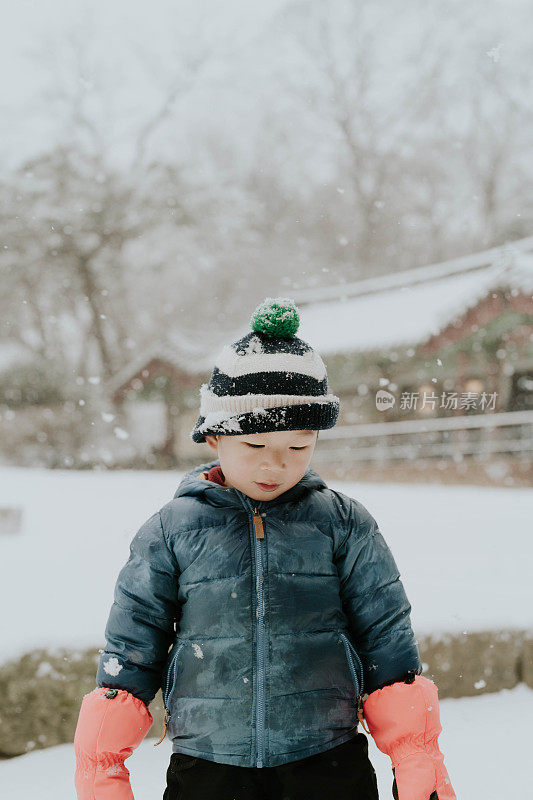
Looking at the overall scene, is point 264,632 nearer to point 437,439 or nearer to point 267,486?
point 267,486

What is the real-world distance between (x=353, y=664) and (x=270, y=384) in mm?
529

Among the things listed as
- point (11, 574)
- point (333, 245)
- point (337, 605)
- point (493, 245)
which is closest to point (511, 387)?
point (493, 245)

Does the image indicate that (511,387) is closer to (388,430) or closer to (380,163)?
(388,430)

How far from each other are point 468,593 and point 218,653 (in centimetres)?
170

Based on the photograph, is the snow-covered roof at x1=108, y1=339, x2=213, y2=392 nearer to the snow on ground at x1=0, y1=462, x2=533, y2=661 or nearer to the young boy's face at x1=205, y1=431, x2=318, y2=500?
the snow on ground at x1=0, y1=462, x2=533, y2=661

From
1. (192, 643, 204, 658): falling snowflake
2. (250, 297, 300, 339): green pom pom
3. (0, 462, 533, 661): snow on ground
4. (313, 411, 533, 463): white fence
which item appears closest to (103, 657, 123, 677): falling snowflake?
(192, 643, 204, 658): falling snowflake

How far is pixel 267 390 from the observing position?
116 centimetres

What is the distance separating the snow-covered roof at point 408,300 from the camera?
183 inches

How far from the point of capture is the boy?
110cm

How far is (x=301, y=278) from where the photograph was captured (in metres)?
4.69

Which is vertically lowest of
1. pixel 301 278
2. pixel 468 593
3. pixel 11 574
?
pixel 468 593

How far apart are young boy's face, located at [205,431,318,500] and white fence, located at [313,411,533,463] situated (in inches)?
119

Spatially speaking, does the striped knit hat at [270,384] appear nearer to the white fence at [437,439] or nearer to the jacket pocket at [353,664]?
the jacket pocket at [353,664]

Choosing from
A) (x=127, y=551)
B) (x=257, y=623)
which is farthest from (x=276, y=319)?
(x=127, y=551)
